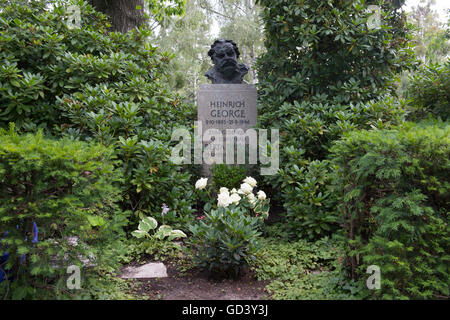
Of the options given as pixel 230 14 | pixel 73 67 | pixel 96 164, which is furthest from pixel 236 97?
pixel 230 14

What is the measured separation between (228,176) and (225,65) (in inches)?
85.7

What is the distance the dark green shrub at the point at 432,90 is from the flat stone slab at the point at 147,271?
4.09 meters

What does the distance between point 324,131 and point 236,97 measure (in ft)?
6.56

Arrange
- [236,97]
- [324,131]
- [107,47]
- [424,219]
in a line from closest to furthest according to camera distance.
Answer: [424,219] → [324,131] → [107,47] → [236,97]

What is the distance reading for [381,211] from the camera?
254cm

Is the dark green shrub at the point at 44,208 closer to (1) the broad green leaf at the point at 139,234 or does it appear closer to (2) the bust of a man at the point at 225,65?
(1) the broad green leaf at the point at 139,234

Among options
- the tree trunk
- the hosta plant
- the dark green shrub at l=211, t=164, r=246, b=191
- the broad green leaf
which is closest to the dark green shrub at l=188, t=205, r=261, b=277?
the hosta plant

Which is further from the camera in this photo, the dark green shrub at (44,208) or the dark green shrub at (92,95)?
the dark green shrub at (92,95)

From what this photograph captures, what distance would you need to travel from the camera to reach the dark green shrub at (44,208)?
2.38 metres

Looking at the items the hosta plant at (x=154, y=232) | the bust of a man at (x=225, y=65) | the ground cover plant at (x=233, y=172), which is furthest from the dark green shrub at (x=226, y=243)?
the bust of a man at (x=225, y=65)

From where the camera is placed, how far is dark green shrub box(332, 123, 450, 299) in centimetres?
243

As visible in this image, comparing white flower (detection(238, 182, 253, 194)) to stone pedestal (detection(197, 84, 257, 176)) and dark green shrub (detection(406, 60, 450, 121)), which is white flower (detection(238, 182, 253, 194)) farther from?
dark green shrub (detection(406, 60, 450, 121))

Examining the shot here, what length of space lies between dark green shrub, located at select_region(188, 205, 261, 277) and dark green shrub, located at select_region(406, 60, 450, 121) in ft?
10.6
